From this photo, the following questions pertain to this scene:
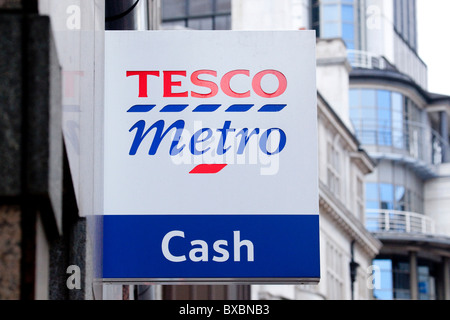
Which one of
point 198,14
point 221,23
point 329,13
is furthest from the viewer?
point 329,13

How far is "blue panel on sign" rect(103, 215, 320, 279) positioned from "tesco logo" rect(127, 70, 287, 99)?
34.1 inches

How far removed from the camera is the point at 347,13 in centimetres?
7950

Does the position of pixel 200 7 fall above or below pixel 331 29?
below

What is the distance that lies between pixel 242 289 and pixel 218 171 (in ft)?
93.1

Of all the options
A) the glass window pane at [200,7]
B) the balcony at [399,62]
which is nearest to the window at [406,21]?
the balcony at [399,62]

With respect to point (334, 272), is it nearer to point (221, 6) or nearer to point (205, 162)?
point (221, 6)

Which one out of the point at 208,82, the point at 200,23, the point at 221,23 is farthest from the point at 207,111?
the point at 200,23

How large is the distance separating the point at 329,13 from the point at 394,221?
14.6m

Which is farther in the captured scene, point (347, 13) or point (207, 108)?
point (347, 13)

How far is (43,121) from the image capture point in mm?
4398

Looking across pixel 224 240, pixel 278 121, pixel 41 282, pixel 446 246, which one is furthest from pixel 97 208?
pixel 446 246

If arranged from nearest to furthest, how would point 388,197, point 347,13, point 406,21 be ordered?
point 388,197
point 347,13
point 406,21

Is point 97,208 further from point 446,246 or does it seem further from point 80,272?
point 446,246

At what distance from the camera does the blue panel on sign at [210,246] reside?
8.38 m
